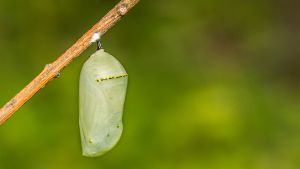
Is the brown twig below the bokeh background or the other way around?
below

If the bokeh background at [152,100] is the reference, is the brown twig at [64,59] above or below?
below

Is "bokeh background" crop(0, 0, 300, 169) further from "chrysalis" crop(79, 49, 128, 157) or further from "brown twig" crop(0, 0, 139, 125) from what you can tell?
"brown twig" crop(0, 0, 139, 125)

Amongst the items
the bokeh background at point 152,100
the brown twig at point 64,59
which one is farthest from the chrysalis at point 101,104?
the bokeh background at point 152,100

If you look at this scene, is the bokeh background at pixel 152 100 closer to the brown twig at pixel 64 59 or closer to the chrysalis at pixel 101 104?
the chrysalis at pixel 101 104

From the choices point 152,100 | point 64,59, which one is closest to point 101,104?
point 64,59

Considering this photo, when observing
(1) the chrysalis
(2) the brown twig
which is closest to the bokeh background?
(1) the chrysalis

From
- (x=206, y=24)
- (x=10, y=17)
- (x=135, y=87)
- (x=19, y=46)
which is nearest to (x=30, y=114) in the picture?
(x=135, y=87)

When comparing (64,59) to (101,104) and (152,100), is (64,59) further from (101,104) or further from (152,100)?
(152,100)

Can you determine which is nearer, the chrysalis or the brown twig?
the brown twig
